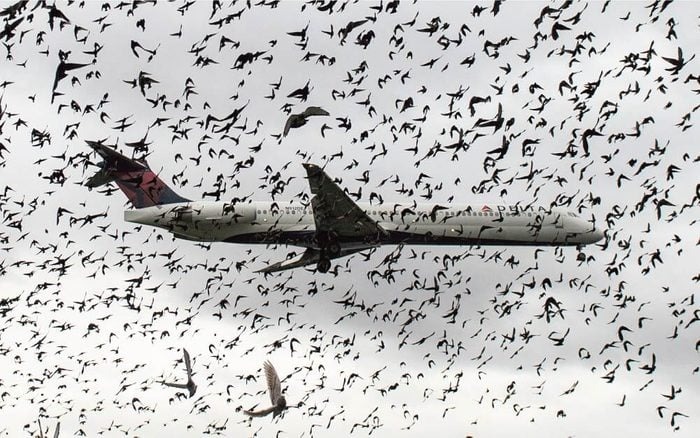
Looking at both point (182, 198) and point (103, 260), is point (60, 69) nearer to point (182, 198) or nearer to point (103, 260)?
point (103, 260)

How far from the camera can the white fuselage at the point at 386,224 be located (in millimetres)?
76438

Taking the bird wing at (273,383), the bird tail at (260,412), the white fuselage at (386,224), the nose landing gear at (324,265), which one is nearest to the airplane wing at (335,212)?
the white fuselage at (386,224)

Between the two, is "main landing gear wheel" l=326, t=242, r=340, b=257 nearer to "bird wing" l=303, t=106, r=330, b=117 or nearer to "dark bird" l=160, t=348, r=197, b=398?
"dark bird" l=160, t=348, r=197, b=398

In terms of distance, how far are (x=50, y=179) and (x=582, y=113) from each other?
18.8 m

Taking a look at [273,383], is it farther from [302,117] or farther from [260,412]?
[302,117]

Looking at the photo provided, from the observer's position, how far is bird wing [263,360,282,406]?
133ft

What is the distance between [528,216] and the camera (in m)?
81.5

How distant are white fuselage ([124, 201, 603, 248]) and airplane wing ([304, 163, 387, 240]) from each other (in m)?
1.23

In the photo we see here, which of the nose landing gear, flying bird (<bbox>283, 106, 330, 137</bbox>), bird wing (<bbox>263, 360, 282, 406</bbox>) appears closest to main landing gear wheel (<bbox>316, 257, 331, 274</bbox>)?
the nose landing gear

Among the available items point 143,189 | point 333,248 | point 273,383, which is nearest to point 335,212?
point 333,248

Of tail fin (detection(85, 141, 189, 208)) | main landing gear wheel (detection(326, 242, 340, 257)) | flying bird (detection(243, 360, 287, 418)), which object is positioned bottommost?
flying bird (detection(243, 360, 287, 418))

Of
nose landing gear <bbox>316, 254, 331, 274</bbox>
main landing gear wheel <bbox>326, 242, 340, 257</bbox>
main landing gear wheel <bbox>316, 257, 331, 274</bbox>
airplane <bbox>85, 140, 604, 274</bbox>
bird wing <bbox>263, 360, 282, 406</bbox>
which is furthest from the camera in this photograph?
main landing gear wheel <bbox>316, 257, 331, 274</bbox>

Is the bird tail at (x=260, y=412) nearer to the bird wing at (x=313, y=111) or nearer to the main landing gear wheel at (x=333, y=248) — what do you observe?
the bird wing at (x=313, y=111)

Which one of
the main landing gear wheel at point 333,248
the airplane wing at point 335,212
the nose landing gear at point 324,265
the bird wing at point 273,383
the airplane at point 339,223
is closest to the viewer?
the bird wing at point 273,383
